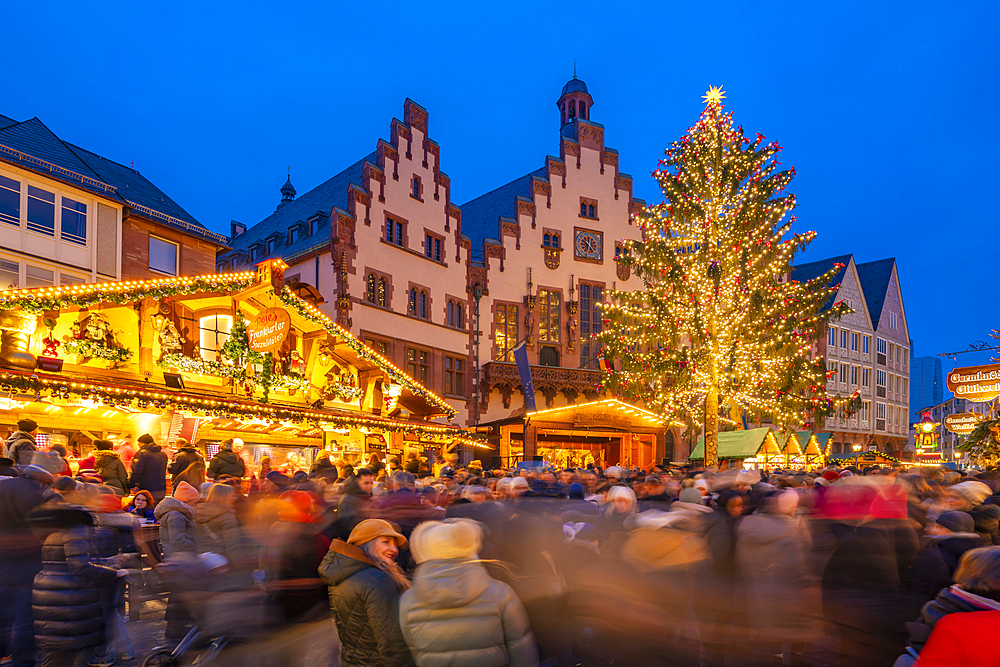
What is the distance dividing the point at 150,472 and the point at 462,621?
30.4ft

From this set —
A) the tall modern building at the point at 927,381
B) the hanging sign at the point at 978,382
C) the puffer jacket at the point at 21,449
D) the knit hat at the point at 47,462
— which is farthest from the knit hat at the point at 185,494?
the tall modern building at the point at 927,381

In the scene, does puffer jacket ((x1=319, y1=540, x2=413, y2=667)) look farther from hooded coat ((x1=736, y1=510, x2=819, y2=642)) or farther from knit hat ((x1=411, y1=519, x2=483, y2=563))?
hooded coat ((x1=736, y1=510, x2=819, y2=642))

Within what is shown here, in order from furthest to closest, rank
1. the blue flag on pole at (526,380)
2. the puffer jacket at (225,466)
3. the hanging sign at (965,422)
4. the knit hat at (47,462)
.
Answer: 1. the blue flag on pole at (526,380)
2. the hanging sign at (965,422)
3. the puffer jacket at (225,466)
4. the knit hat at (47,462)

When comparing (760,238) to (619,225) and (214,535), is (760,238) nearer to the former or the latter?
(619,225)

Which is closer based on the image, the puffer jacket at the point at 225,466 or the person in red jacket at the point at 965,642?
the person in red jacket at the point at 965,642

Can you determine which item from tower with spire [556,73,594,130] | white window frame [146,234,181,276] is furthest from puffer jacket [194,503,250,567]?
tower with spire [556,73,594,130]

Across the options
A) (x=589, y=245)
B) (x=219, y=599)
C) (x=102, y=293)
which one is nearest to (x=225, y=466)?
(x=102, y=293)

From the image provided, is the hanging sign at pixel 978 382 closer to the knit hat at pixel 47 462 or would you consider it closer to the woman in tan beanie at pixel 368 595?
the woman in tan beanie at pixel 368 595

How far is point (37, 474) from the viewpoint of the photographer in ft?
18.5

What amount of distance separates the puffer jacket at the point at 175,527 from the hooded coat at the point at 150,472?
157 inches

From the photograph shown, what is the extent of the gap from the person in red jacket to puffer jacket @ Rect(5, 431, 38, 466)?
355 inches

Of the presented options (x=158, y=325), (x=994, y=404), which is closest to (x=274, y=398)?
(x=158, y=325)

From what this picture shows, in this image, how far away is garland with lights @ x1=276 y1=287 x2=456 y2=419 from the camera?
1723 centimetres

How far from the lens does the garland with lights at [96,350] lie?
13531 millimetres
